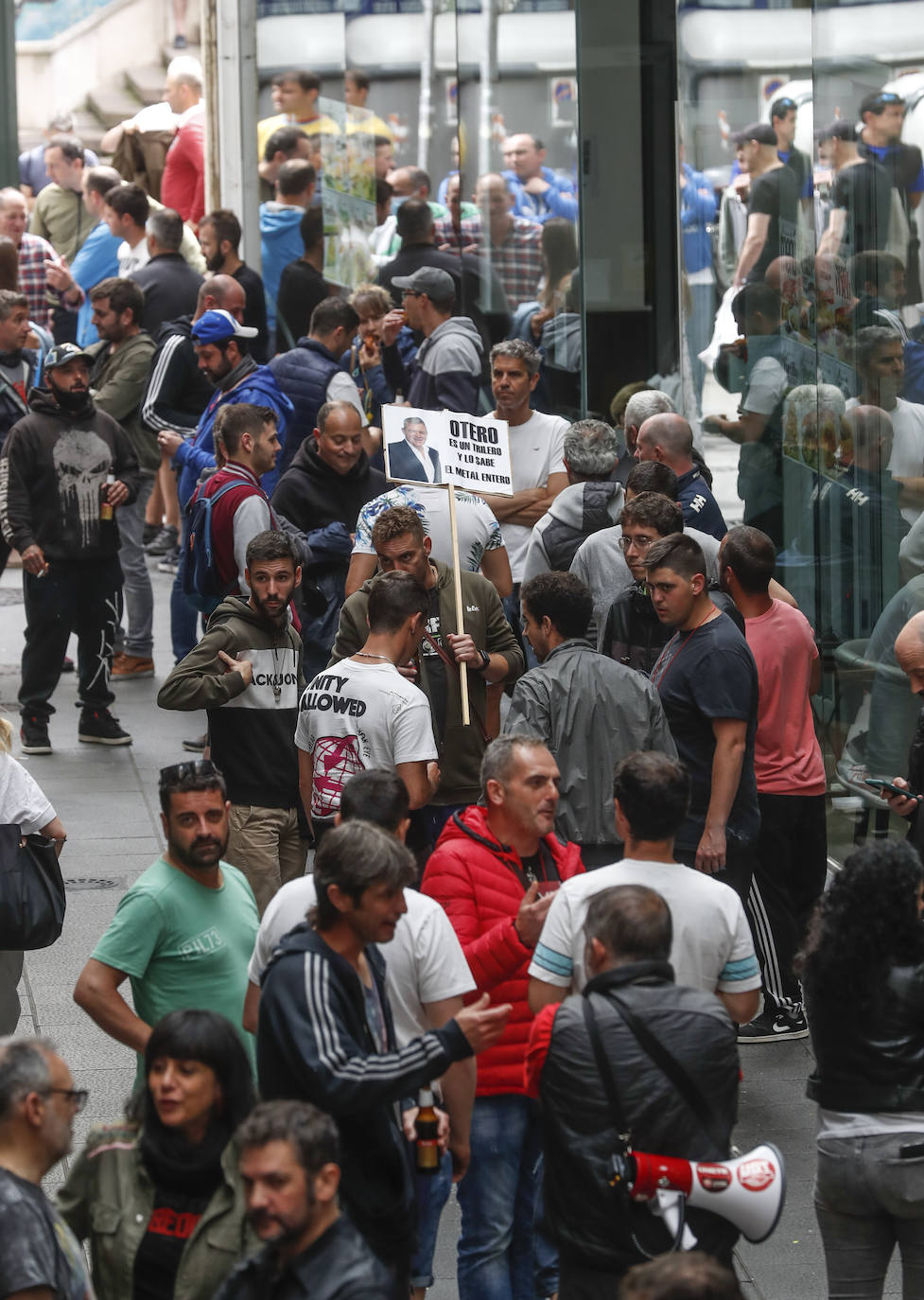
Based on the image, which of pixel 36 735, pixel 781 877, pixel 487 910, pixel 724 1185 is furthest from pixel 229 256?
pixel 724 1185

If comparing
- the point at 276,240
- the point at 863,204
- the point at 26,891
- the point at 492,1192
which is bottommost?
the point at 492,1192

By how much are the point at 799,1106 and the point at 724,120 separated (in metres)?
6.59

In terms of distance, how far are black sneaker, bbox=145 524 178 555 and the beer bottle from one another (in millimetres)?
11022

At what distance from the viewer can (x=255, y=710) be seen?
7133 mm

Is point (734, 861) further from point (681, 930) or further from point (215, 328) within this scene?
point (215, 328)

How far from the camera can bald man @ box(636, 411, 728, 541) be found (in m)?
8.05

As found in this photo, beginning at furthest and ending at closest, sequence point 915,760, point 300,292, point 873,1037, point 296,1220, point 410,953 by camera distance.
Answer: point 300,292, point 915,760, point 410,953, point 873,1037, point 296,1220

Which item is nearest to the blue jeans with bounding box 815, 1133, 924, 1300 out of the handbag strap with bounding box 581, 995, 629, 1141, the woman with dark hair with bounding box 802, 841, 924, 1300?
the woman with dark hair with bounding box 802, 841, 924, 1300

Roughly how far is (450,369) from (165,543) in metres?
5.15

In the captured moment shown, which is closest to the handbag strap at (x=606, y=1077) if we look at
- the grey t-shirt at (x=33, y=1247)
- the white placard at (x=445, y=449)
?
the grey t-shirt at (x=33, y=1247)

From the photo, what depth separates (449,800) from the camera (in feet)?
23.4

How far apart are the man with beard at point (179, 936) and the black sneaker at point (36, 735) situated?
19.0 feet

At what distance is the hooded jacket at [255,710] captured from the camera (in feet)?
23.2

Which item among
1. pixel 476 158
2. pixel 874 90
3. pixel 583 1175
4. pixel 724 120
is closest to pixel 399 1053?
pixel 583 1175
